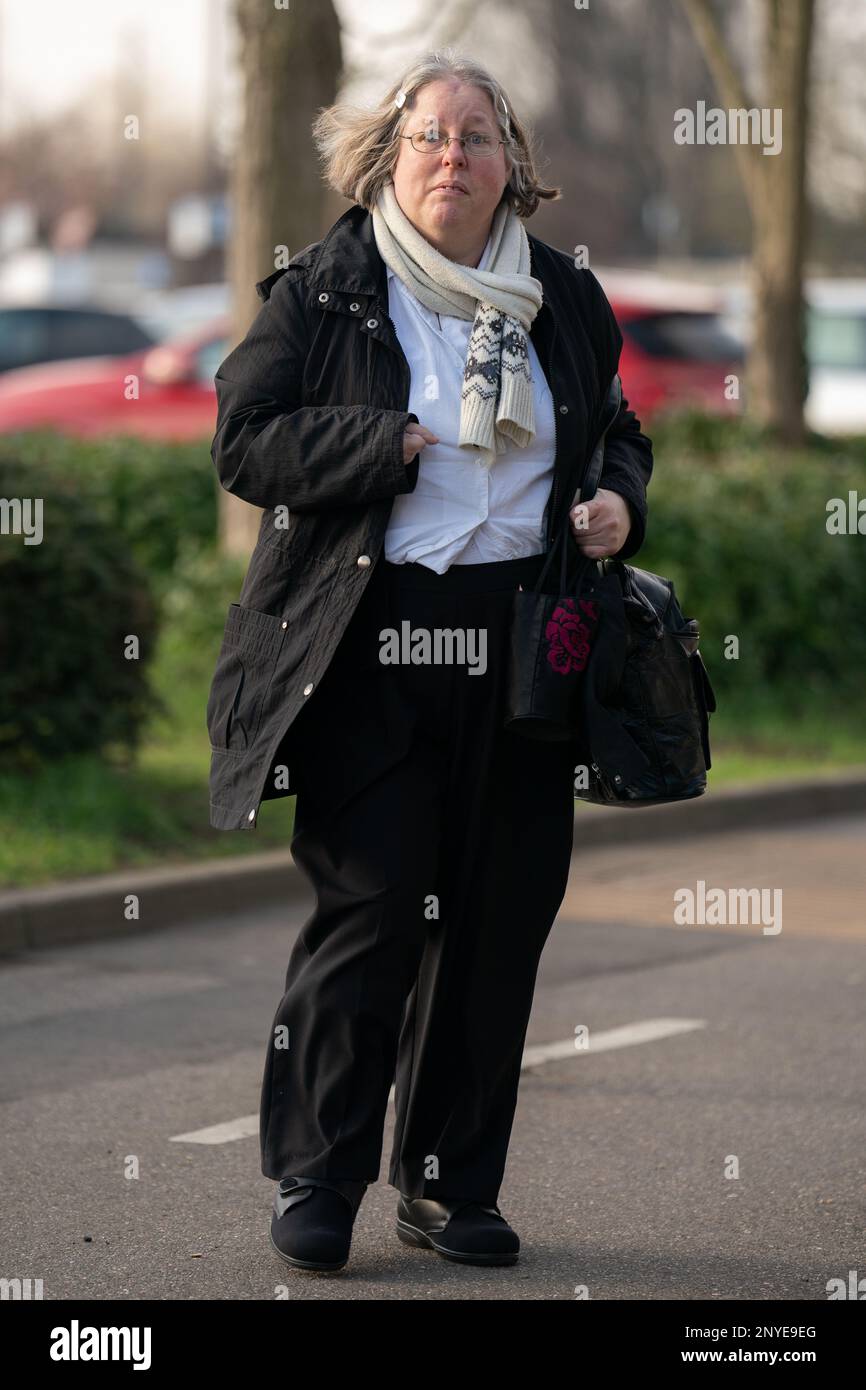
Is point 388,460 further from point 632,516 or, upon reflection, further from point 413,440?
point 632,516

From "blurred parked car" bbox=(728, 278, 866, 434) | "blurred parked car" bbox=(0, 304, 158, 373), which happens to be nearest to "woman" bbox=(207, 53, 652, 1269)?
"blurred parked car" bbox=(0, 304, 158, 373)

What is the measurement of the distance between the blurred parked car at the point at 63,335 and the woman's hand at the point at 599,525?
54.7 feet

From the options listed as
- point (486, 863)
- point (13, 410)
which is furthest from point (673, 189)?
point (486, 863)

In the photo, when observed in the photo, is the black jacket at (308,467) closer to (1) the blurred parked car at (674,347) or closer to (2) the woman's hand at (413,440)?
(2) the woman's hand at (413,440)

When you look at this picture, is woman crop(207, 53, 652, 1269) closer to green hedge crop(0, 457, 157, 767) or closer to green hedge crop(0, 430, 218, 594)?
green hedge crop(0, 457, 157, 767)

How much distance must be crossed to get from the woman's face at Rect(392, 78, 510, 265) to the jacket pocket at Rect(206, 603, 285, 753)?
2.37 feet

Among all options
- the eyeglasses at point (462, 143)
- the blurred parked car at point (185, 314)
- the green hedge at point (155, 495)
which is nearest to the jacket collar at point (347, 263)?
the eyeglasses at point (462, 143)

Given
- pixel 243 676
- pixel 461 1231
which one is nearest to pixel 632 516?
pixel 243 676

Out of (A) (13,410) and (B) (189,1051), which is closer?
(B) (189,1051)

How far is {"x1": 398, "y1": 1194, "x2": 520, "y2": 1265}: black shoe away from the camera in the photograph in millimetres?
3945

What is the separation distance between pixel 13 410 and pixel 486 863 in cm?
1345

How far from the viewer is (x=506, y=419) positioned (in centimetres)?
373
